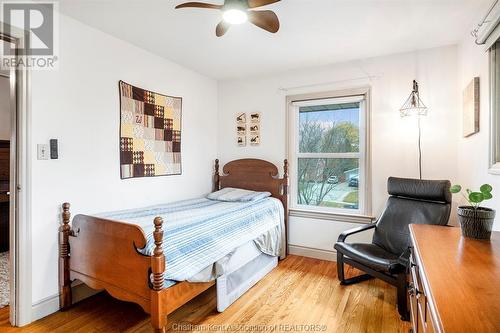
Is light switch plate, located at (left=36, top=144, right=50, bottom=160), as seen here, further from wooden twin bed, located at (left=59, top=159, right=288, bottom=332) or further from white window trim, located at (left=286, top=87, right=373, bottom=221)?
white window trim, located at (left=286, top=87, right=373, bottom=221)

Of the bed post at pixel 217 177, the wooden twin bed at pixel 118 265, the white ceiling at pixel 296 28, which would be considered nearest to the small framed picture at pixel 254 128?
the bed post at pixel 217 177

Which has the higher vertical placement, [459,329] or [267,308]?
[459,329]

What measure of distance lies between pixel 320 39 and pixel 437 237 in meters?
2.00

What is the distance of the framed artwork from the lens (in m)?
2.07

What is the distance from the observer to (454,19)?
7.38 ft

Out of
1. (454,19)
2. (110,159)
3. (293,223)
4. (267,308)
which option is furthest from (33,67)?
(454,19)

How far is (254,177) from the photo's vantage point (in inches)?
145

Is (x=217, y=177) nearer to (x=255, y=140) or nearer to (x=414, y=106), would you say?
(x=255, y=140)

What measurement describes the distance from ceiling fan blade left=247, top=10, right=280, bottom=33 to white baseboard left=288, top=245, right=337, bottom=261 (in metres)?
2.56

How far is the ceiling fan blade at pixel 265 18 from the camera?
1.75m

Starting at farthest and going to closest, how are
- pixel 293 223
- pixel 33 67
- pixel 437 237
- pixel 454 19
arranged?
1. pixel 293 223
2. pixel 454 19
3. pixel 33 67
4. pixel 437 237

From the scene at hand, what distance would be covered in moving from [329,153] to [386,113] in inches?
30.2

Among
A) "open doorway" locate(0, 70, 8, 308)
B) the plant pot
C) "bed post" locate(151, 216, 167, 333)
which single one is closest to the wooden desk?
the plant pot

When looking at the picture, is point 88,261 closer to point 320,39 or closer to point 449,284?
point 449,284
